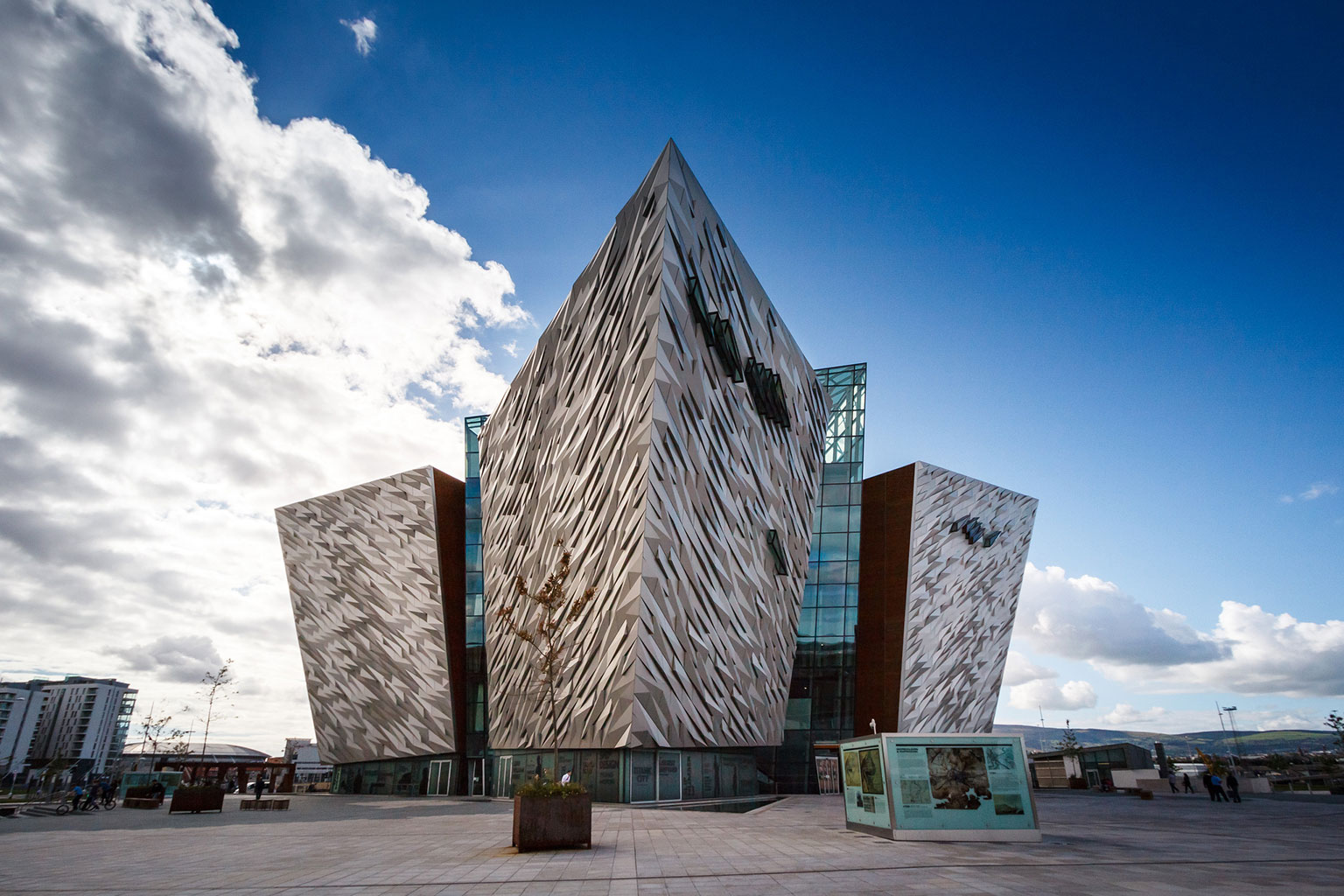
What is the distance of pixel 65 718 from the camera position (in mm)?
152500

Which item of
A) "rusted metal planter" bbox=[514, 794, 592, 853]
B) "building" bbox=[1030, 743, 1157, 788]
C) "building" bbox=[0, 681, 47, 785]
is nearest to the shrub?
"rusted metal planter" bbox=[514, 794, 592, 853]

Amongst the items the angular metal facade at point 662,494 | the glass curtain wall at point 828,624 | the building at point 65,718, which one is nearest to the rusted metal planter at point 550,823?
the angular metal facade at point 662,494

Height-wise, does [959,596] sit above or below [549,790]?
above

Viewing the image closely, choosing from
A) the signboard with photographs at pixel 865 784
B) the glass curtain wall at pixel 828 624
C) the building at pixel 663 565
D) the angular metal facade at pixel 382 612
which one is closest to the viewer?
the signboard with photographs at pixel 865 784

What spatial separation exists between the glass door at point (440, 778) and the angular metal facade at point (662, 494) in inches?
277

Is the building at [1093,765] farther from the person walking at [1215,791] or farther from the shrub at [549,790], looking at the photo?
the shrub at [549,790]

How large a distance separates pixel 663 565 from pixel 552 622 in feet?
33.2

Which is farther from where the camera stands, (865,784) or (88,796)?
(88,796)

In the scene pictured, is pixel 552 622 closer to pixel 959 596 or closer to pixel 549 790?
pixel 549 790

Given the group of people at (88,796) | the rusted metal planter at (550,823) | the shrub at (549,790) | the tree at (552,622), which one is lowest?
the group of people at (88,796)

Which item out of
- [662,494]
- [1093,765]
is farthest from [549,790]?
[1093,765]

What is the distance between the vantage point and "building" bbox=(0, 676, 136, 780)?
5728 inches

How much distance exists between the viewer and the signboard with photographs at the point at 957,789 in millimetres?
14523

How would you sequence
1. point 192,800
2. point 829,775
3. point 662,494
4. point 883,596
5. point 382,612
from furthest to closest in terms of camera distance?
point 382,612 → point 883,596 → point 829,775 → point 192,800 → point 662,494
